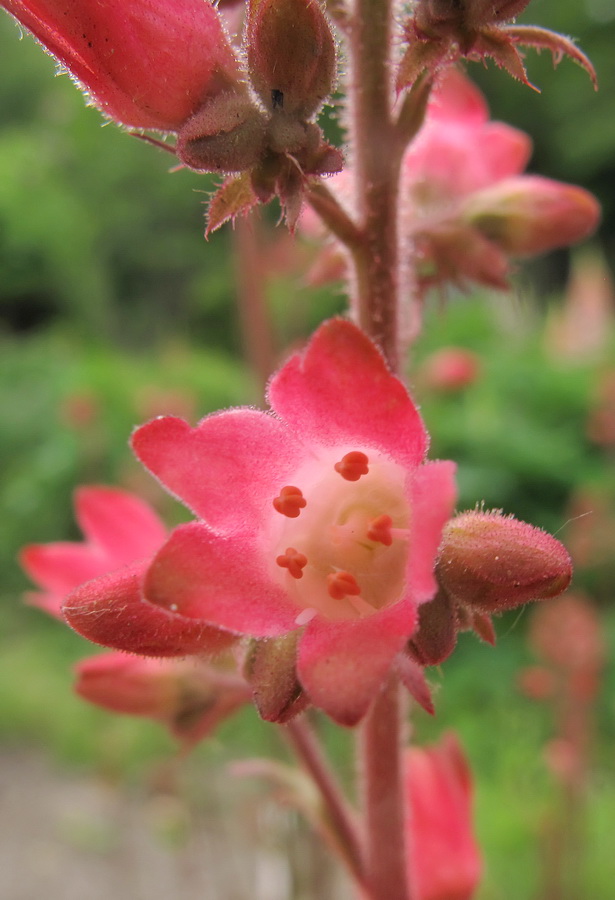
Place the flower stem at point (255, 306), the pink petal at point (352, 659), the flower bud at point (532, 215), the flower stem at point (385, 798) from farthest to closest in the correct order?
the flower stem at point (255, 306)
the flower bud at point (532, 215)
the flower stem at point (385, 798)
the pink petal at point (352, 659)

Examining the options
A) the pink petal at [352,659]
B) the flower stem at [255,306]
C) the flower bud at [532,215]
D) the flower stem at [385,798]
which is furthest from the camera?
the flower stem at [255,306]

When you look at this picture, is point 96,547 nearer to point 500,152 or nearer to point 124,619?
point 124,619

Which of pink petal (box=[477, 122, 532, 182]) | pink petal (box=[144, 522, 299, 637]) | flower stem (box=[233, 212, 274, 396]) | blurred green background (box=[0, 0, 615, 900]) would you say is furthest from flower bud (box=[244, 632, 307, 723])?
flower stem (box=[233, 212, 274, 396])

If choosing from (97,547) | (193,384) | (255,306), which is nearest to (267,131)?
(97,547)

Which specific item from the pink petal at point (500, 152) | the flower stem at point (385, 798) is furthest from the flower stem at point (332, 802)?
the pink petal at point (500, 152)

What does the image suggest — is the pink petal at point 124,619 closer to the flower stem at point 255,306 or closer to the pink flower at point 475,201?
the pink flower at point 475,201
